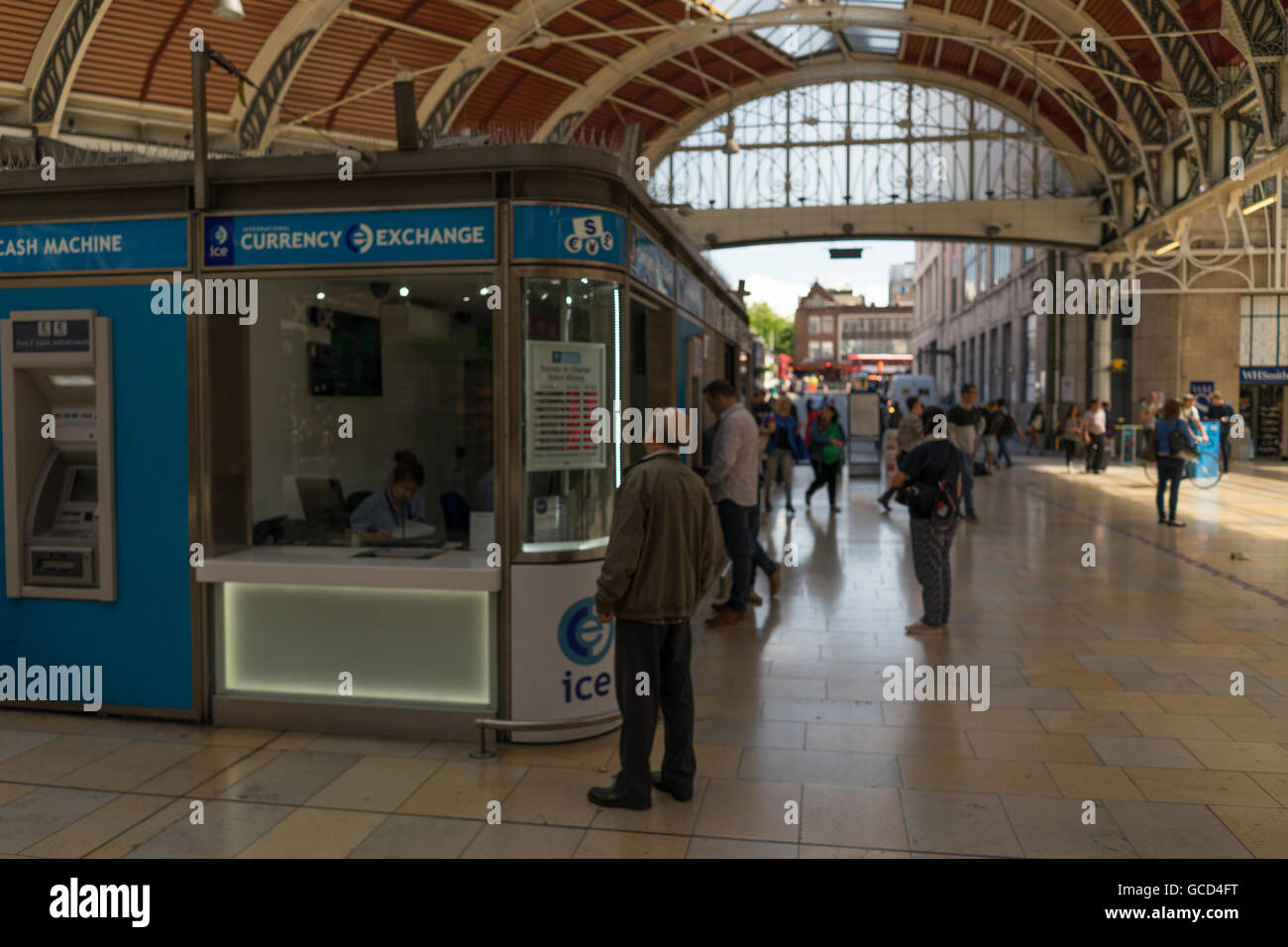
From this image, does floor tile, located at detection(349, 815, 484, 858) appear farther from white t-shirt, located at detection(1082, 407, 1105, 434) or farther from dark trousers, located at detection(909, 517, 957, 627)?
white t-shirt, located at detection(1082, 407, 1105, 434)

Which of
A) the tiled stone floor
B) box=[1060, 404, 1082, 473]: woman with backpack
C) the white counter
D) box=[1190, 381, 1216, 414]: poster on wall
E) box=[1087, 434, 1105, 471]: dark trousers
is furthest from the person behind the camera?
box=[1190, 381, 1216, 414]: poster on wall

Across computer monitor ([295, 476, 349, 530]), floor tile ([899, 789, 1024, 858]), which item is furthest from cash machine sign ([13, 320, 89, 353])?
floor tile ([899, 789, 1024, 858])

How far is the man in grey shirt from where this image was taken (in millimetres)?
7977

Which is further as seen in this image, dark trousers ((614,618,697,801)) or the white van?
the white van

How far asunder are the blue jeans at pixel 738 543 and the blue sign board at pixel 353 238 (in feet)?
11.3

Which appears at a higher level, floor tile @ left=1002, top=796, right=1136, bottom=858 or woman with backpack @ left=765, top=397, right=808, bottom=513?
woman with backpack @ left=765, top=397, right=808, bottom=513

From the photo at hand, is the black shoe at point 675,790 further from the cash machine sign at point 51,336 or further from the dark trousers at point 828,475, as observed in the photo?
the dark trousers at point 828,475

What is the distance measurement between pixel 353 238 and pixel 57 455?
221cm

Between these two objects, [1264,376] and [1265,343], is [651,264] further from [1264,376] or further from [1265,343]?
[1265,343]

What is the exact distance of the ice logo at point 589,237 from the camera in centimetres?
541

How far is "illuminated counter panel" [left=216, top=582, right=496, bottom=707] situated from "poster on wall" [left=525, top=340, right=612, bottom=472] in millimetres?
826

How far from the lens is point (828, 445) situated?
15.6m
